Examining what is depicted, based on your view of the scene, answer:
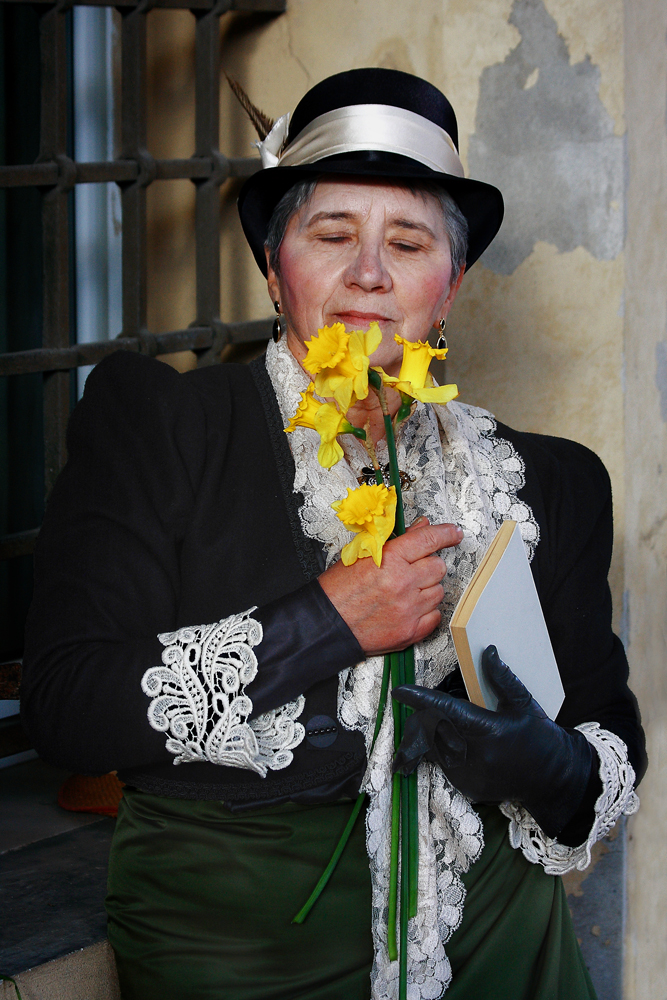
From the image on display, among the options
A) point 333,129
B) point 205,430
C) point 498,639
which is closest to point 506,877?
point 498,639

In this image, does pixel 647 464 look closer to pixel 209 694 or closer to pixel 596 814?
pixel 596 814

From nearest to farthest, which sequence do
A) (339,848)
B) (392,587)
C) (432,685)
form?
(392,587) → (339,848) → (432,685)

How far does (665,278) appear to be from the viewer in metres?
2.02

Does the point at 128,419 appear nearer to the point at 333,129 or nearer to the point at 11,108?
the point at 333,129

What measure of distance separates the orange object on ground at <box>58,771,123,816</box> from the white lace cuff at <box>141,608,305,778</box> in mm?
925

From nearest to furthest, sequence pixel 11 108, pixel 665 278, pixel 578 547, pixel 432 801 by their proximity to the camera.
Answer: pixel 432 801
pixel 578 547
pixel 665 278
pixel 11 108

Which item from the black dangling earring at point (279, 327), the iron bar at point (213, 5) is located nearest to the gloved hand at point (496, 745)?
the black dangling earring at point (279, 327)

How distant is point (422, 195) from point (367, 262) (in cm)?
16

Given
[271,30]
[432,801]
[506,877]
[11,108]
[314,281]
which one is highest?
[271,30]

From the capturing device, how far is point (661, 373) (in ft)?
6.76

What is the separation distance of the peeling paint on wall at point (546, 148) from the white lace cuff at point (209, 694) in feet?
4.18

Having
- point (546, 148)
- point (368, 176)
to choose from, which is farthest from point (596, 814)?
point (546, 148)

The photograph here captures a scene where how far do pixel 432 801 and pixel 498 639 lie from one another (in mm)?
356

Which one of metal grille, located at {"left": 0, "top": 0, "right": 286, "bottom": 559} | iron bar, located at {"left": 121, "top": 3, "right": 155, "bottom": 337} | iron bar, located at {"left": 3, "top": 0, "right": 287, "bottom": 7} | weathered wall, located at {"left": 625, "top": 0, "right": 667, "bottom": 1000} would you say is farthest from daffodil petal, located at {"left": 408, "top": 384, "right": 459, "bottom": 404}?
iron bar, located at {"left": 3, "top": 0, "right": 287, "bottom": 7}
